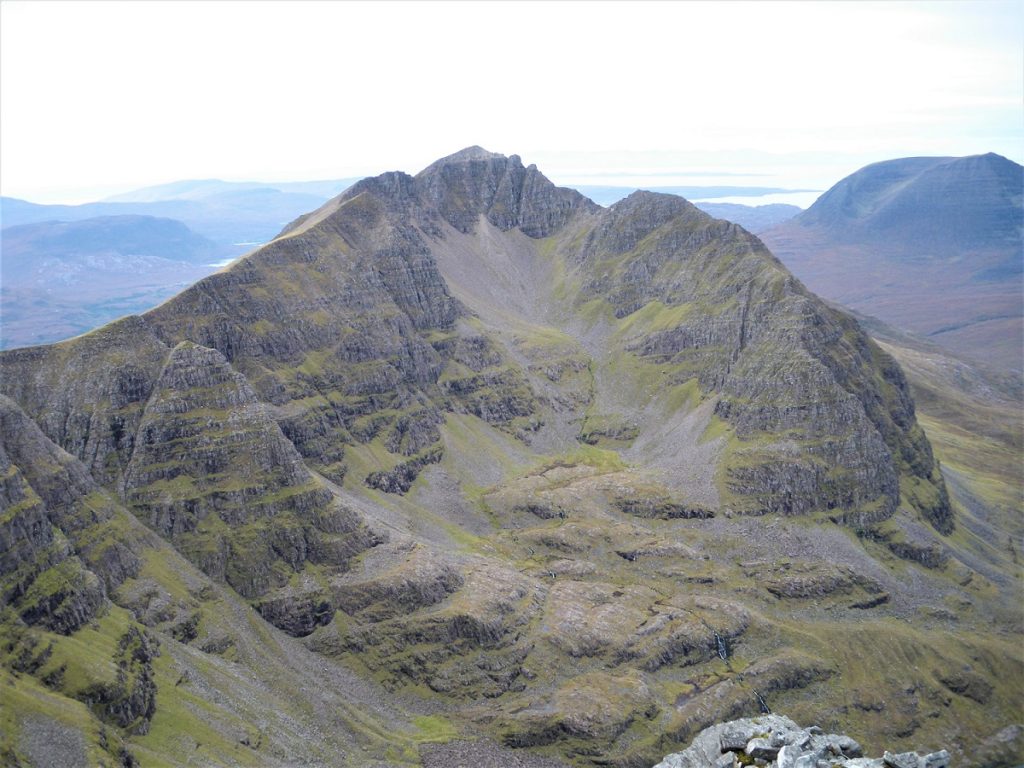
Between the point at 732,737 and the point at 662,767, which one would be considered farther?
the point at 662,767

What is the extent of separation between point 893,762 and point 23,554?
167078mm

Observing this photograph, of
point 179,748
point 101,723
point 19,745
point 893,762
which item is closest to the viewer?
point 893,762

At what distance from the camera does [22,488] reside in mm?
183000

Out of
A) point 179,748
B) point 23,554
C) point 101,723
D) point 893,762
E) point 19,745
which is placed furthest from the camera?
point 23,554

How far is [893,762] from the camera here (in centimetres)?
8212

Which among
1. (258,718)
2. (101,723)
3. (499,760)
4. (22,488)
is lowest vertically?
(499,760)

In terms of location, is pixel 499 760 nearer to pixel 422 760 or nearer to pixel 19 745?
pixel 422 760

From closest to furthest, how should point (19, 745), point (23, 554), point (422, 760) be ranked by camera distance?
point (19, 745)
point (23, 554)
point (422, 760)

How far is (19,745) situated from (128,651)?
40582 mm

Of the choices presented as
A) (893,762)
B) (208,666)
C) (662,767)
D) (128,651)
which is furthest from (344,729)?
(893,762)

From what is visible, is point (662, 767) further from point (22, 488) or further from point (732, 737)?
point (22, 488)

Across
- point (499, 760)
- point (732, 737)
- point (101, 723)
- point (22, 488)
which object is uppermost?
point (22, 488)

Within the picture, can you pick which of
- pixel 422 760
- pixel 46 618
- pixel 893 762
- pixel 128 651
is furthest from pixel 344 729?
pixel 893 762

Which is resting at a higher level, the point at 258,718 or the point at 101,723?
the point at 101,723
